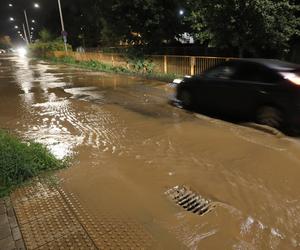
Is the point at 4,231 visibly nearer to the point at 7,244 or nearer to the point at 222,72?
the point at 7,244

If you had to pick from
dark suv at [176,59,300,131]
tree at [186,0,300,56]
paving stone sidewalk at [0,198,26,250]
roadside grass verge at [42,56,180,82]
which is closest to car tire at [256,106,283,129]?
dark suv at [176,59,300,131]

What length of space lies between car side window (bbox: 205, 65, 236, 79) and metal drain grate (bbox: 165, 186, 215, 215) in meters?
3.89

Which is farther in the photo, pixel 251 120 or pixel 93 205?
pixel 251 120

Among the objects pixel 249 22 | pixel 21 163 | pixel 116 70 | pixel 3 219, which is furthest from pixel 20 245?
pixel 116 70

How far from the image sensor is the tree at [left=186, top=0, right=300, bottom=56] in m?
11.0

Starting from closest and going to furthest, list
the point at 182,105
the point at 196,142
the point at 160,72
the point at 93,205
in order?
1. the point at 93,205
2. the point at 196,142
3. the point at 182,105
4. the point at 160,72

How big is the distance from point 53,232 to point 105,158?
79.7 inches

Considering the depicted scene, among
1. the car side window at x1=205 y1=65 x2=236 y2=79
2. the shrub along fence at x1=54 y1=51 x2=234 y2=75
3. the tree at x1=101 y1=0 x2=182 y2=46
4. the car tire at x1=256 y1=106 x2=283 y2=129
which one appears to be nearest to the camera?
the car tire at x1=256 y1=106 x2=283 y2=129

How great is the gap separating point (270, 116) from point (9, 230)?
5.36 meters

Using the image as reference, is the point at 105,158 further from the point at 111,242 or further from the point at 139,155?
the point at 111,242

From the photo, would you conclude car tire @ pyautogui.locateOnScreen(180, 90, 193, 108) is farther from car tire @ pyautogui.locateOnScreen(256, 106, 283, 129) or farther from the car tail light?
the car tail light

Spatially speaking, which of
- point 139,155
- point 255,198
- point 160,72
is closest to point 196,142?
point 139,155

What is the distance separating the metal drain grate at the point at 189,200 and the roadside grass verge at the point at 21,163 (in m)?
1.95

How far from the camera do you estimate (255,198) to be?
146 inches
